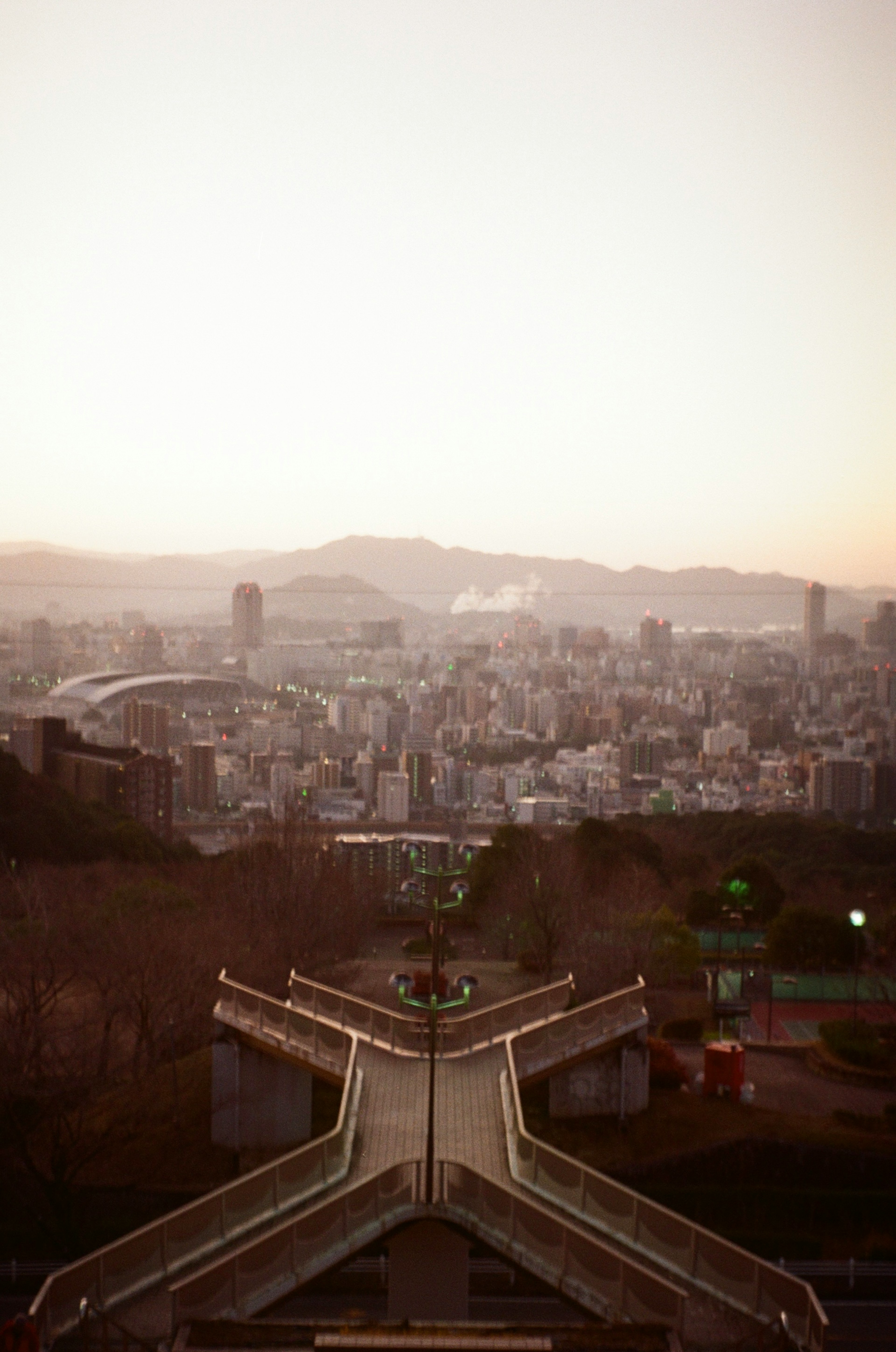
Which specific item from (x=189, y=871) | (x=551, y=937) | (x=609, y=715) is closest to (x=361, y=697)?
(x=609, y=715)

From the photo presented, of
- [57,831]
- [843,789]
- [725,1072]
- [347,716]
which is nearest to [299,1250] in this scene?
[725,1072]

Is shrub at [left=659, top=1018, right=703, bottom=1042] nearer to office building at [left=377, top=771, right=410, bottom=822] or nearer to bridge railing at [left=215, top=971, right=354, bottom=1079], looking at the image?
bridge railing at [left=215, top=971, right=354, bottom=1079]

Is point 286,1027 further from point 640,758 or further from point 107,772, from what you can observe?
point 640,758

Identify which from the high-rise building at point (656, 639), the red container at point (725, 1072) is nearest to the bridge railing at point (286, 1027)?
the red container at point (725, 1072)

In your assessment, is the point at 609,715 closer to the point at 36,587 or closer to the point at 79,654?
the point at 79,654

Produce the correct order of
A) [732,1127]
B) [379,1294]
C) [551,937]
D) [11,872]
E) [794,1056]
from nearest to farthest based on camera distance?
[379,1294] < [732,1127] < [794,1056] < [551,937] < [11,872]

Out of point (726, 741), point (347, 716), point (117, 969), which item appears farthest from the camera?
point (347, 716)

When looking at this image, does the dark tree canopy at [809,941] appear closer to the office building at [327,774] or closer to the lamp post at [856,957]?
the lamp post at [856,957]
